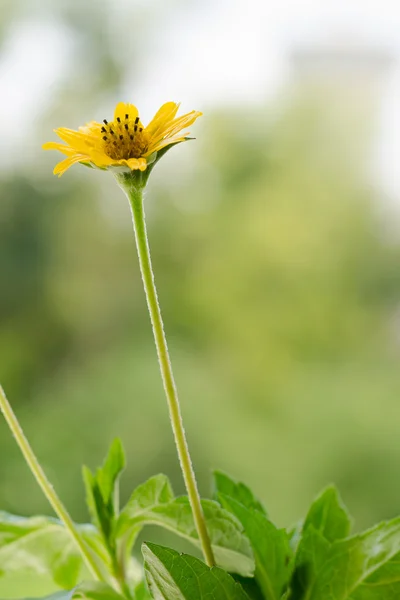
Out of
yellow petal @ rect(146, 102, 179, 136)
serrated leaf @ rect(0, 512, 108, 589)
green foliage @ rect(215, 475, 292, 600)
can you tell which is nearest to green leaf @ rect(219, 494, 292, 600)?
green foliage @ rect(215, 475, 292, 600)

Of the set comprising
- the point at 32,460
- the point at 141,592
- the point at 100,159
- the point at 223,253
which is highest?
the point at 223,253

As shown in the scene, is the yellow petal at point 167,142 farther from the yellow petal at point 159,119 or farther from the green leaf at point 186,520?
the green leaf at point 186,520

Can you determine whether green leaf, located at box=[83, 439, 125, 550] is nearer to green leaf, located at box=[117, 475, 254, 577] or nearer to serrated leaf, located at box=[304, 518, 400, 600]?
green leaf, located at box=[117, 475, 254, 577]

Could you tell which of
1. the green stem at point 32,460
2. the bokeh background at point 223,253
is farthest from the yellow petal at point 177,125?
the bokeh background at point 223,253

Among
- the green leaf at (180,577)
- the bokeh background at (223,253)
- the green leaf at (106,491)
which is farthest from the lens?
the bokeh background at (223,253)

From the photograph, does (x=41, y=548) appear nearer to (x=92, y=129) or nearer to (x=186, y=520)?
(x=186, y=520)

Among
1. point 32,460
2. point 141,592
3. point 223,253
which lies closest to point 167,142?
point 32,460
